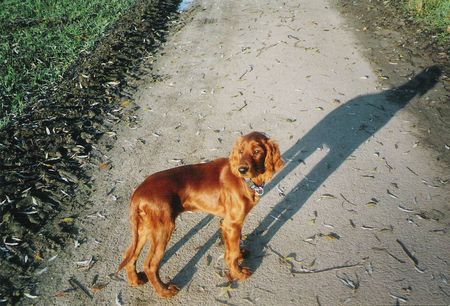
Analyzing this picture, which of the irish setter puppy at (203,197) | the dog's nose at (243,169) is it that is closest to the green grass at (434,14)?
the irish setter puppy at (203,197)

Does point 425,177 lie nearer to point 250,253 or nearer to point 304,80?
point 250,253

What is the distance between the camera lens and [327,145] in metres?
6.31

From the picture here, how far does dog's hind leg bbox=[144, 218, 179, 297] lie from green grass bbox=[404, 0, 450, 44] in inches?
345

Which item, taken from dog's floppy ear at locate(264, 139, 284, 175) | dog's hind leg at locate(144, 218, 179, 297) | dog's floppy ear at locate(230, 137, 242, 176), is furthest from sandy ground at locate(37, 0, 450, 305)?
dog's floppy ear at locate(230, 137, 242, 176)

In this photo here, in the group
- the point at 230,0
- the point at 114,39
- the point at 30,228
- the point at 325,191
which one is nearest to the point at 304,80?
the point at 325,191

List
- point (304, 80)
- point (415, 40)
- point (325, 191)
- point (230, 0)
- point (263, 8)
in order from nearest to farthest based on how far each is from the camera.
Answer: point (325, 191) → point (304, 80) → point (415, 40) → point (263, 8) → point (230, 0)

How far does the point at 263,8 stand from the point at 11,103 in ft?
29.7

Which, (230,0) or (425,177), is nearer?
(425,177)

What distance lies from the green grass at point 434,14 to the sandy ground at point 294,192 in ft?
7.91

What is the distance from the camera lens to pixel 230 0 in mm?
14508

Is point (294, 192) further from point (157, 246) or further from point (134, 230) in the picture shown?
point (134, 230)

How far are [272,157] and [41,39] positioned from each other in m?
9.29

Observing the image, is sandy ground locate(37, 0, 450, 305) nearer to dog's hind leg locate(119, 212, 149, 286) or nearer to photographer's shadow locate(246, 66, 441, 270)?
photographer's shadow locate(246, 66, 441, 270)

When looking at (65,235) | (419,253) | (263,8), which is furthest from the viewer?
(263,8)
